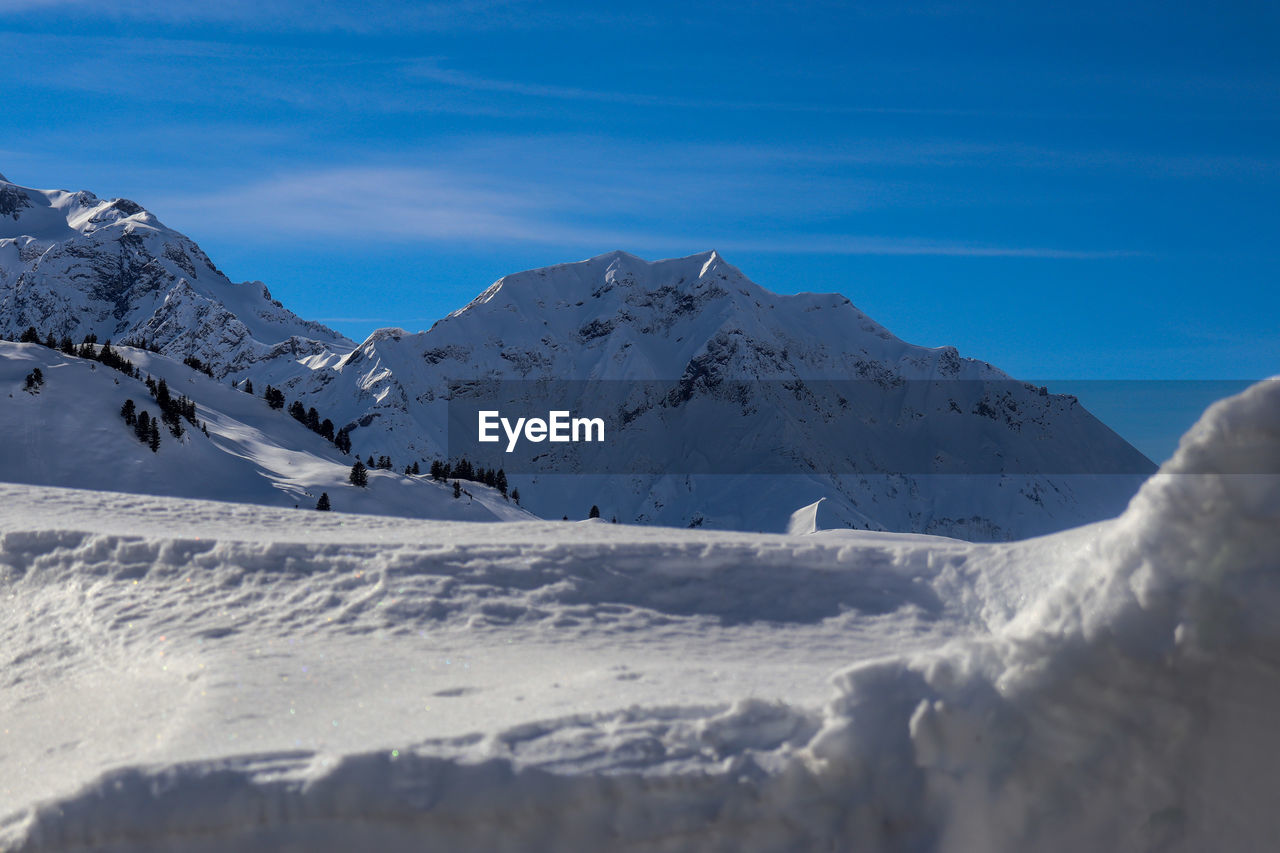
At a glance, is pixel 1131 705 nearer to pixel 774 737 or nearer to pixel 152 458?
pixel 774 737

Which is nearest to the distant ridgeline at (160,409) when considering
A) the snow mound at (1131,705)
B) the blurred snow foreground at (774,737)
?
the blurred snow foreground at (774,737)

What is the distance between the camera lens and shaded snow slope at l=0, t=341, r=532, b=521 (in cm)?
4659

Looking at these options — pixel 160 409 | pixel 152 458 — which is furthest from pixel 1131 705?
pixel 160 409

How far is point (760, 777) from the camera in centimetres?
629

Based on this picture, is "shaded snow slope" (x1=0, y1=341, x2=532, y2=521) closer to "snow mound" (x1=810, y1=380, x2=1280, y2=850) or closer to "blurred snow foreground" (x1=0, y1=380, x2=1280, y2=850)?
"blurred snow foreground" (x1=0, y1=380, x2=1280, y2=850)

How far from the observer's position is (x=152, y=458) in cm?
4909

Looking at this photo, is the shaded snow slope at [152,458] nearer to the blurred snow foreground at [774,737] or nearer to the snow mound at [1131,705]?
the blurred snow foreground at [774,737]

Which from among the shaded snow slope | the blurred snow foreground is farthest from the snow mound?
the shaded snow slope

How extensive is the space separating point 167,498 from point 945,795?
15050 millimetres

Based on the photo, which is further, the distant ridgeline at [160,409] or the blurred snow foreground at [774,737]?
the distant ridgeline at [160,409]

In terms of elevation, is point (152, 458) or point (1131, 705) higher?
point (152, 458)

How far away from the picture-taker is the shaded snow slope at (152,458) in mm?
46594

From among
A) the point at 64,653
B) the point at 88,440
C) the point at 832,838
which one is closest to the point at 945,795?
the point at 832,838

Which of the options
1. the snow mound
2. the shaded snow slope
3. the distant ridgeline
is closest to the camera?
the snow mound
